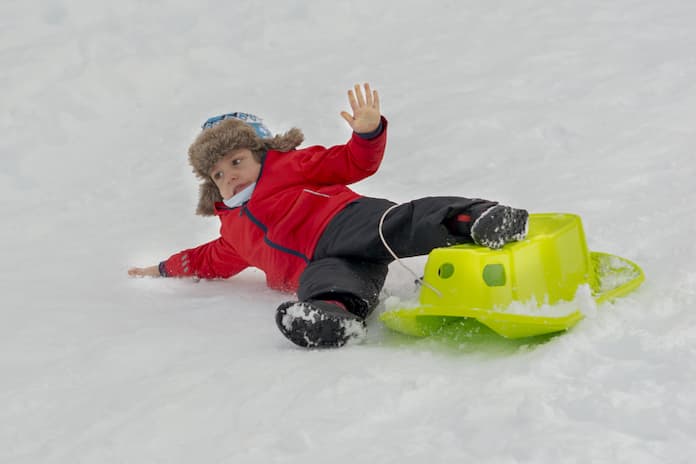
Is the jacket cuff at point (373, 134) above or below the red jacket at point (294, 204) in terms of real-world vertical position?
above

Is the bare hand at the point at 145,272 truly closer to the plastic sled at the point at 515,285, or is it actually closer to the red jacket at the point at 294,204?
the red jacket at the point at 294,204

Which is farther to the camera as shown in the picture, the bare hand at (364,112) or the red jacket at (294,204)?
the red jacket at (294,204)

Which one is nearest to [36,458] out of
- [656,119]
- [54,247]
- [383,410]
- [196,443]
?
[196,443]

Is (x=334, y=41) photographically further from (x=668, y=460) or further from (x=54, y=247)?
(x=668, y=460)

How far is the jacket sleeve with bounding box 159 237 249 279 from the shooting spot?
2.78m

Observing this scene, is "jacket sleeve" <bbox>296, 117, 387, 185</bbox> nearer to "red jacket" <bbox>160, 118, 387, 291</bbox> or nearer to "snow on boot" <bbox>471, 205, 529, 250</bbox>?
"red jacket" <bbox>160, 118, 387, 291</bbox>

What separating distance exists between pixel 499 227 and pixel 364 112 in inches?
25.8

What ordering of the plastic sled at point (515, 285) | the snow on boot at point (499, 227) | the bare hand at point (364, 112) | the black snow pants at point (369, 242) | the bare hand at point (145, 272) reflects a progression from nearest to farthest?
the plastic sled at point (515, 285), the snow on boot at point (499, 227), the black snow pants at point (369, 242), the bare hand at point (364, 112), the bare hand at point (145, 272)

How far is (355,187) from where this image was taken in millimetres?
3438

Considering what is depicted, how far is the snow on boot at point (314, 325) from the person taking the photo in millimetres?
1858

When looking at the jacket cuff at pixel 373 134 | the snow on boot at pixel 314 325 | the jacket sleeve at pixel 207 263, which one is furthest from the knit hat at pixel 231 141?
the snow on boot at pixel 314 325

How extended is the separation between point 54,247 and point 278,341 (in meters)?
1.70

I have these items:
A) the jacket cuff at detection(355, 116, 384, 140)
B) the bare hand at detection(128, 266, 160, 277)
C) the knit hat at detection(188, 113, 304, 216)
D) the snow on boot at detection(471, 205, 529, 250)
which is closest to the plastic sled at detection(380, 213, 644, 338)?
the snow on boot at detection(471, 205, 529, 250)

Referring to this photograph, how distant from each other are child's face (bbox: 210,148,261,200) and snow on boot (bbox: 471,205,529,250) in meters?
0.97
